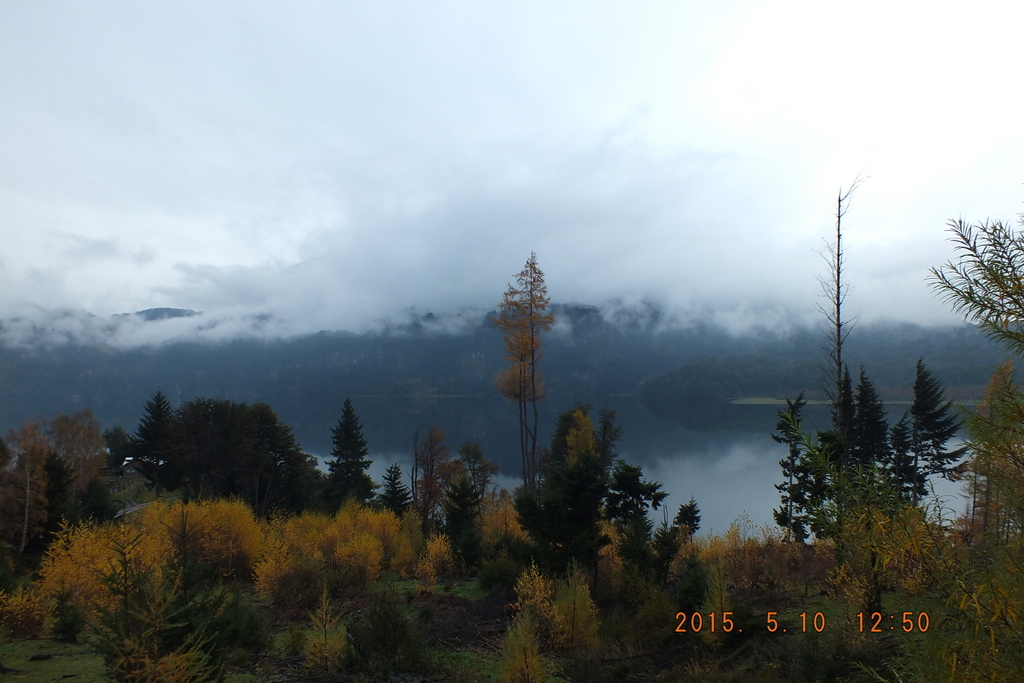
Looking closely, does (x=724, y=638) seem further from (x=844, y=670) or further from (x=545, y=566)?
(x=545, y=566)

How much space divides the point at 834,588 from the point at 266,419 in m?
33.1

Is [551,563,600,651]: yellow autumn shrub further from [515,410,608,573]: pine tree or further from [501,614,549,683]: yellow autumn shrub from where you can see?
[515,410,608,573]: pine tree

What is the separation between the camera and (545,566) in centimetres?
1231

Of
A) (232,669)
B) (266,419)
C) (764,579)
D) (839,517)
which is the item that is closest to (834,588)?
(764,579)

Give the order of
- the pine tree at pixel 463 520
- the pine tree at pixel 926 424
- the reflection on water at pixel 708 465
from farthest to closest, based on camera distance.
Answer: the reflection on water at pixel 708 465
the pine tree at pixel 926 424
the pine tree at pixel 463 520

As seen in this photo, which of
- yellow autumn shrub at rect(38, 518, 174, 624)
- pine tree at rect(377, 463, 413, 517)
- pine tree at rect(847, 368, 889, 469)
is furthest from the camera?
pine tree at rect(377, 463, 413, 517)

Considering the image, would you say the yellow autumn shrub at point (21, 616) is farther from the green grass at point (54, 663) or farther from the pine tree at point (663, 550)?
the pine tree at point (663, 550)

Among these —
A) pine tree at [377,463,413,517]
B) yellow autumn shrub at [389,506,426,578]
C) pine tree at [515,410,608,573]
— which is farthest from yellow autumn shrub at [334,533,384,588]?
pine tree at [377,463,413,517]

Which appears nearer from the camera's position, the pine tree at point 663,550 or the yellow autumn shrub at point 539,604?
the yellow autumn shrub at point 539,604

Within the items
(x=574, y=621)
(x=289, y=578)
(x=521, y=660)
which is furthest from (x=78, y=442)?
(x=521, y=660)
